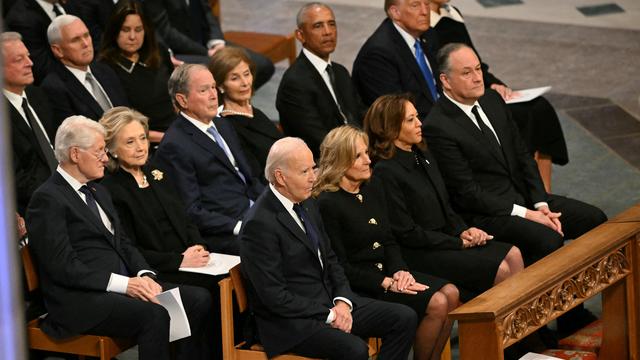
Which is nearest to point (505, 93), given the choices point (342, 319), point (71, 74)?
point (71, 74)

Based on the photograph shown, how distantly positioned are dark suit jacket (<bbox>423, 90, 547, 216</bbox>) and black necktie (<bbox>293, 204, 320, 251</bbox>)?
109cm

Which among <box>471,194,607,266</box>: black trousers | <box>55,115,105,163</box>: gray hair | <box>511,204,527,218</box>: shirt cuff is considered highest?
<box>55,115,105,163</box>: gray hair

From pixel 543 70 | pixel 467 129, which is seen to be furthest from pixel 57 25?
pixel 543 70

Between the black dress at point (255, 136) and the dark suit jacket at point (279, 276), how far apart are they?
1077 mm

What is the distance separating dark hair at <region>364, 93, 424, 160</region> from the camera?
405 cm

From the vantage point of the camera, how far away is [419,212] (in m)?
4.16

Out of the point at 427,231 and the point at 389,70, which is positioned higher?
the point at 389,70

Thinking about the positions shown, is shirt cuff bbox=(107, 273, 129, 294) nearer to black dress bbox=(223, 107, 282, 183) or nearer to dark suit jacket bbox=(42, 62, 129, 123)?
black dress bbox=(223, 107, 282, 183)

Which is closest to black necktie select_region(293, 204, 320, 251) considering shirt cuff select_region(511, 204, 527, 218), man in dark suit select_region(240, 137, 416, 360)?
man in dark suit select_region(240, 137, 416, 360)

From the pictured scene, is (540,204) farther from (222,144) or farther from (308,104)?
(222,144)

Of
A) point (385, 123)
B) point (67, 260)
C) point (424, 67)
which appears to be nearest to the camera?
point (67, 260)

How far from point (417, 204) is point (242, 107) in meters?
0.98

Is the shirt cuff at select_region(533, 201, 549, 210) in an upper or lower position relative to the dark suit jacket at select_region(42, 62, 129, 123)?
lower

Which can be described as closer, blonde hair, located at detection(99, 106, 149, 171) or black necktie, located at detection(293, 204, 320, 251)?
black necktie, located at detection(293, 204, 320, 251)
